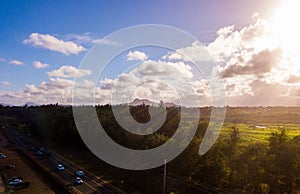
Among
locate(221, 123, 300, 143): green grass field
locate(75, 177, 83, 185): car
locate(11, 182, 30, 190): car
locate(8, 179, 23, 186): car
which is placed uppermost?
locate(221, 123, 300, 143): green grass field

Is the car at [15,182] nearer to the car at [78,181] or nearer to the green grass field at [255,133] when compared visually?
the car at [78,181]

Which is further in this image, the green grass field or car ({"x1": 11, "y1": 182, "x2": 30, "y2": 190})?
the green grass field

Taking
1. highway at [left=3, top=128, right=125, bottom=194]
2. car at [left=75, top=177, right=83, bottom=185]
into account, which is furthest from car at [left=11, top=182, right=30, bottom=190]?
car at [left=75, top=177, right=83, bottom=185]

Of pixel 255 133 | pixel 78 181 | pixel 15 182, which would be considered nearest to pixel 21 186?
pixel 15 182

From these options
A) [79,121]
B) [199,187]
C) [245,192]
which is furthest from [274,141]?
[79,121]

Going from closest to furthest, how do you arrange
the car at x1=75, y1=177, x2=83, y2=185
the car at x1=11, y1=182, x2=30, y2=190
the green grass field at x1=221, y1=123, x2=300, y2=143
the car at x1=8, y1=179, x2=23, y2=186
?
the car at x1=11, y1=182, x2=30, y2=190, the car at x1=8, y1=179, x2=23, y2=186, the car at x1=75, y1=177, x2=83, y2=185, the green grass field at x1=221, y1=123, x2=300, y2=143

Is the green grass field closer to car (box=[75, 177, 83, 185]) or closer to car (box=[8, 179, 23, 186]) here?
car (box=[75, 177, 83, 185])

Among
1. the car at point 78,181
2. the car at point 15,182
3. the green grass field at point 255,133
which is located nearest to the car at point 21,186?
the car at point 15,182

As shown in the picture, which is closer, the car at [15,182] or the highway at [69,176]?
the highway at [69,176]

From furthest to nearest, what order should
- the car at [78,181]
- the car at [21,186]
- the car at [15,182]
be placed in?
the car at [78,181] < the car at [15,182] < the car at [21,186]

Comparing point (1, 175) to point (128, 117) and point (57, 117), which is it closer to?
point (128, 117)

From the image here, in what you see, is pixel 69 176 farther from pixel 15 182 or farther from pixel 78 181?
pixel 15 182

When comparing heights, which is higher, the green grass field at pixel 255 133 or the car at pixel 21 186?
the green grass field at pixel 255 133

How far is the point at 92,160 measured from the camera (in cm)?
5697
